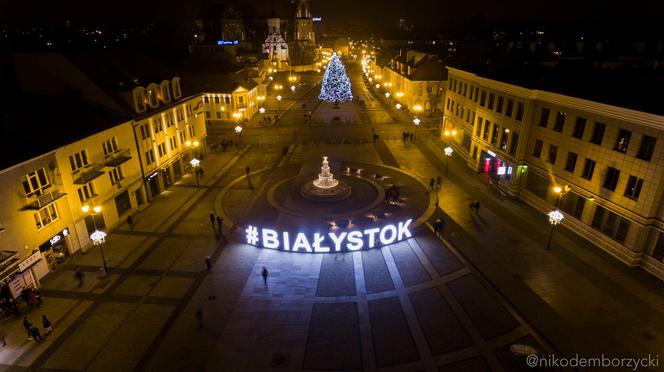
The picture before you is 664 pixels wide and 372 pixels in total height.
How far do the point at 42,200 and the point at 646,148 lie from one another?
46.2 meters

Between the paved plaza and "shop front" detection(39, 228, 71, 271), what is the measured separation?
3.13 feet

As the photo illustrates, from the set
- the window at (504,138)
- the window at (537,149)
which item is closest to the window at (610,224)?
the window at (537,149)

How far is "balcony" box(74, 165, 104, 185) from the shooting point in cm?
3200

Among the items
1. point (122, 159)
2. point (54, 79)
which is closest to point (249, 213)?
point (122, 159)

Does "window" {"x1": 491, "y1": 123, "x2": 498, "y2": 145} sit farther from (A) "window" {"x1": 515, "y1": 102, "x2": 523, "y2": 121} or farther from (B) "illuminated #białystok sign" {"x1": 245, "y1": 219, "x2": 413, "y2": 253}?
(B) "illuminated #białystok sign" {"x1": 245, "y1": 219, "x2": 413, "y2": 253}

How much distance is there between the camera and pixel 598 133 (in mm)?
31672

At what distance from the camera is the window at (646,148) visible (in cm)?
2712

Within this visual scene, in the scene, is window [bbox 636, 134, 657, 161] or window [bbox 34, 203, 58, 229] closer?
window [bbox 636, 134, 657, 161]

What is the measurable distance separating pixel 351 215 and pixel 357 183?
879cm

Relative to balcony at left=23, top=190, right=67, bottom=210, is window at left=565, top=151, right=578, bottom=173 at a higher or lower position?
higher

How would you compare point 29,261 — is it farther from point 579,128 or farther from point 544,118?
point 544,118

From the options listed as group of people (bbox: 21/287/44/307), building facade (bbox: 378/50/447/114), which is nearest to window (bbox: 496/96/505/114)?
building facade (bbox: 378/50/447/114)

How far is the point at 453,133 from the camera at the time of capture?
193 feet

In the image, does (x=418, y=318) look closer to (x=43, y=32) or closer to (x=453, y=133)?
(x=453, y=133)
